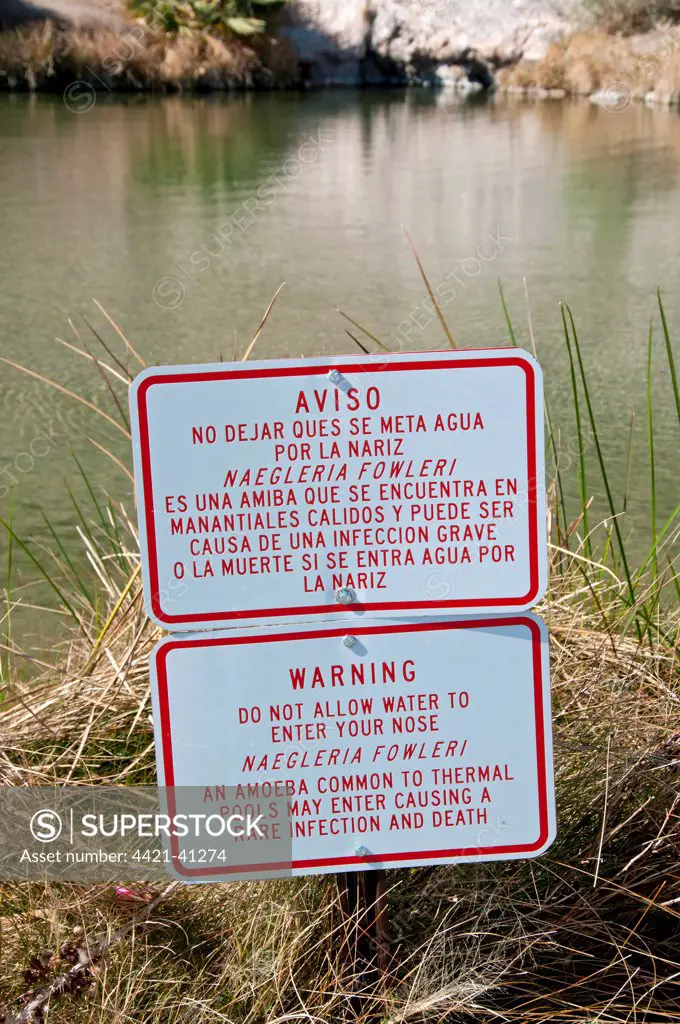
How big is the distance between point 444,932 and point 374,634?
1.04 ft

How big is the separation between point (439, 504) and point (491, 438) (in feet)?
0.23

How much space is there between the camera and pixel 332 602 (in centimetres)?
90

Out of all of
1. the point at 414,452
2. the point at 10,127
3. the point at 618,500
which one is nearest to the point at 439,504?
the point at 414,452

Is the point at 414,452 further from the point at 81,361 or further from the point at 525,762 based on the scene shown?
the point at 81,361

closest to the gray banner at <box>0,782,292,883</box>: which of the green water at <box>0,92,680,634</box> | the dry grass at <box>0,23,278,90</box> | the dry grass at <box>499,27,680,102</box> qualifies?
the green water at <box>0,92,680,634</box>

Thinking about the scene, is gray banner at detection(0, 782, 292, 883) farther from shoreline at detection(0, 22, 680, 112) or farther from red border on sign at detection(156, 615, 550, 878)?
shoreline at detection(0, 22, 680, 112)

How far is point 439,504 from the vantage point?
0.90 m

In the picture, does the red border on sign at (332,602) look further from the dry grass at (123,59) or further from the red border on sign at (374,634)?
the dry grass at (123,59)

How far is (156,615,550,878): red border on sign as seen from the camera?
0.88m

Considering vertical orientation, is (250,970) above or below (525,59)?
below
